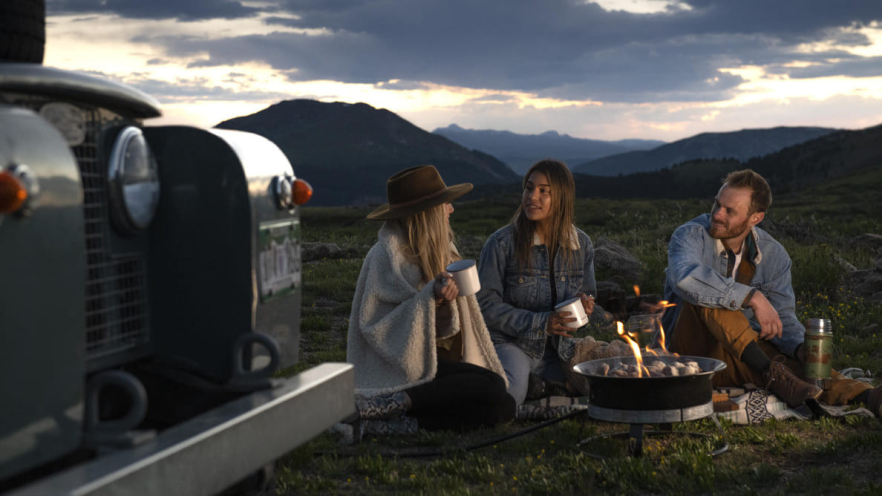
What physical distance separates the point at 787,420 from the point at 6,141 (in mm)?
5286

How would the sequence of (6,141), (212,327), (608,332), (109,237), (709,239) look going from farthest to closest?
1. (608,332)
2. (709,239)
3. (212,327)
4. (109,237)
5. (6,141)

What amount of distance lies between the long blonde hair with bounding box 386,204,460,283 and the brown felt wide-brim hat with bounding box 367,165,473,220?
7cm

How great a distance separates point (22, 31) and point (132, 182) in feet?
2.09

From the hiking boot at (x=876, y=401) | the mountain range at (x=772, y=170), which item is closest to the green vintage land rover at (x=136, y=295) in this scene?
the hiking boot at (x=876, y=401)

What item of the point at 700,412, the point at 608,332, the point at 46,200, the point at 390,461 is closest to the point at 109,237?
the point at 46,200

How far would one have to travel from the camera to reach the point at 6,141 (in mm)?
2158

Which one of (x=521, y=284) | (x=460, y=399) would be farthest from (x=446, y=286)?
(x=521, y=284)

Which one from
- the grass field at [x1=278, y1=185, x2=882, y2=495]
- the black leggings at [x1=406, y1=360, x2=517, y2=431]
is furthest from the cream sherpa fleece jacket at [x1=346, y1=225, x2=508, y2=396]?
the grass field at [x1=278, y1=185, x2=882, y2=495]

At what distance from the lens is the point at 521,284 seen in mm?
6387

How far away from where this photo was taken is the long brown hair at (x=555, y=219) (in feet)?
20.4

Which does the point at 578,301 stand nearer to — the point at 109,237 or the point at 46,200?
the point at 109,237

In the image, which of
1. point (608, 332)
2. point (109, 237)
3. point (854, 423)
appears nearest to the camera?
point (109, 237)

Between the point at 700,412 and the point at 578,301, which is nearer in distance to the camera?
the point at 700,412

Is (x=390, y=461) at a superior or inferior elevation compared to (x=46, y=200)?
inferior
